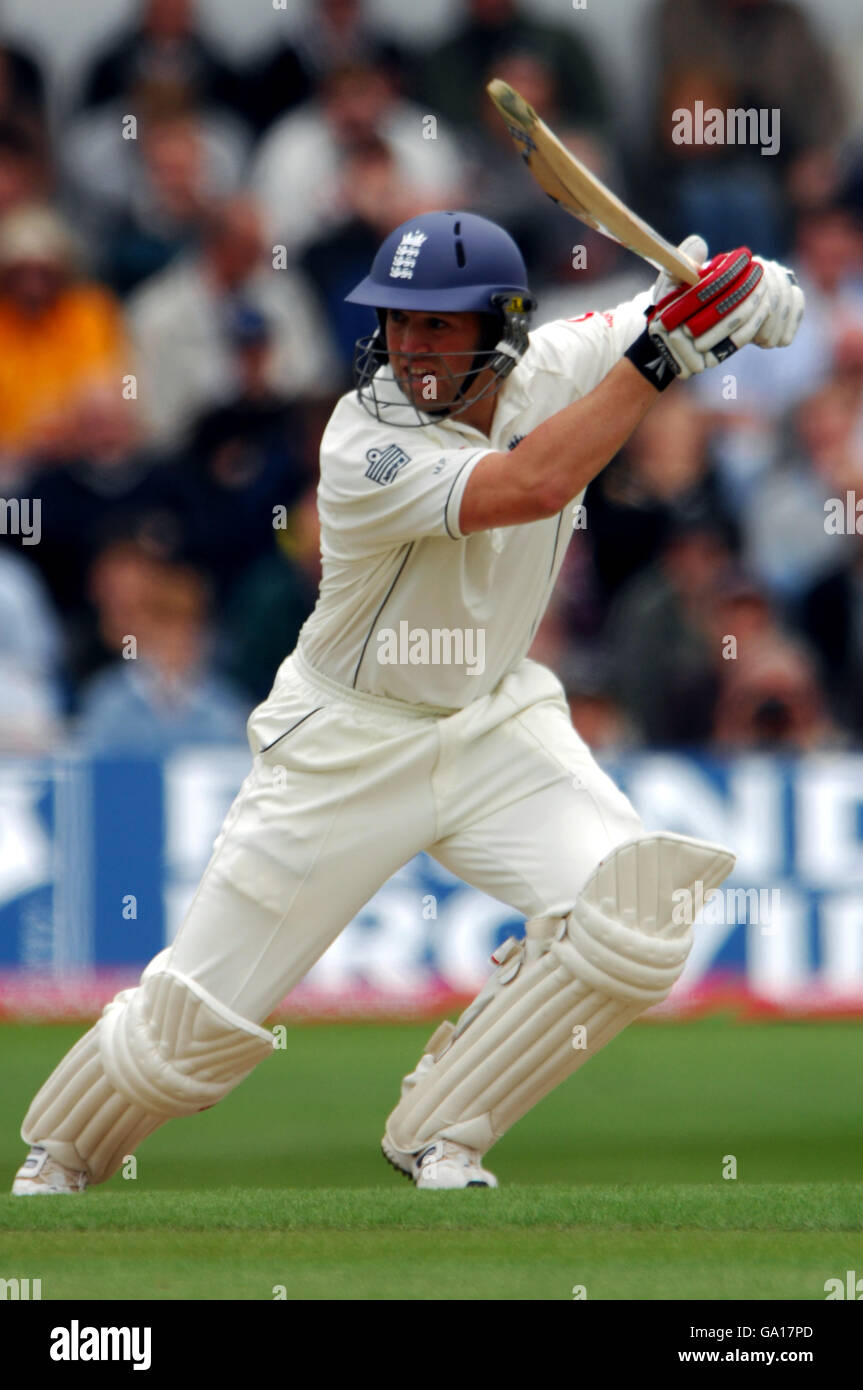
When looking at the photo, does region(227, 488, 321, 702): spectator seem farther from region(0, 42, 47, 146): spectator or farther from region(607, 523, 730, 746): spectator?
region(0, 42, 47, 146): spectator

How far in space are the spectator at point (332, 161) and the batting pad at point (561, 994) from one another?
17.7 feet

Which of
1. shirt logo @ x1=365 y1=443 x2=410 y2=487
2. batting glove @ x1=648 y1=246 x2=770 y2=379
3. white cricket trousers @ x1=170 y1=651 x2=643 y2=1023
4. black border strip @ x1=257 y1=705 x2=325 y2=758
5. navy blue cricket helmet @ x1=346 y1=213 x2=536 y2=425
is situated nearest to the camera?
batting glove @ x1=648 y1=246 x2=770 y2=379

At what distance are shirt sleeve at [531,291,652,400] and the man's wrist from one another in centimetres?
55

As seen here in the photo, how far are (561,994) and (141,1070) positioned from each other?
0.89 meters

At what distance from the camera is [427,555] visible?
4770 mm

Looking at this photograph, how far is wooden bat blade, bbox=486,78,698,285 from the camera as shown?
4352mm

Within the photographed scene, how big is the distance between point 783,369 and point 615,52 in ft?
6.37

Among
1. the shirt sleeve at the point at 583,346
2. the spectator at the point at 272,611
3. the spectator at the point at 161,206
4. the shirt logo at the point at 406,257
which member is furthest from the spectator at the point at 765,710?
the shirt logo at the point at 406,257

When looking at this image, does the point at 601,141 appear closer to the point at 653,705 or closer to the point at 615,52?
the point at 615,52

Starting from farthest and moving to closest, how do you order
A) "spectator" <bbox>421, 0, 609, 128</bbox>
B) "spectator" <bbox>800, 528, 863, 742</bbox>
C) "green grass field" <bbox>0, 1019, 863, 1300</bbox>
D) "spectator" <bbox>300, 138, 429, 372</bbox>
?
"spectator" <bbox>421, 0, 609, 128</bbox>
"spectator" <bbox>300, 138, 429, 372</bbox>
"spectator" <bbox>800, 528, 863, 742</bbox>
"green grass field" <bbox>0, 1019, 863, 1300</bbox>

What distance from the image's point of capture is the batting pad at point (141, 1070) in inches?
185

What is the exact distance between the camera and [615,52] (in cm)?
1045

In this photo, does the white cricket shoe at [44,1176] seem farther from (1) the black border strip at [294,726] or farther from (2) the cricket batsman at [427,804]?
(1) the black border strip at [294,726]

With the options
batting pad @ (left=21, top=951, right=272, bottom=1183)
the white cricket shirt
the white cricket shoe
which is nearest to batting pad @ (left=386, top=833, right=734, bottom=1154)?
batting pad @ (left=21, top=951, right=272, bottom=1183)
